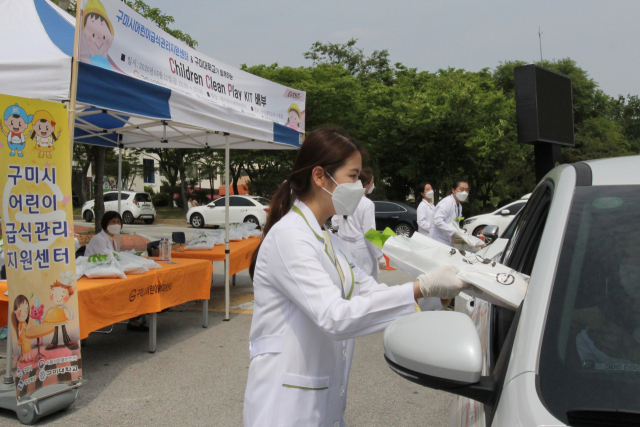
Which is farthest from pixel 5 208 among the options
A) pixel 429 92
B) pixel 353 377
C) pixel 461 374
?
pixel 429 92

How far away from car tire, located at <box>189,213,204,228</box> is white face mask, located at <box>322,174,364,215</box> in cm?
2270

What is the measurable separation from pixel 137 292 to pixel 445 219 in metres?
4.43

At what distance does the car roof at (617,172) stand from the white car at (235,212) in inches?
798

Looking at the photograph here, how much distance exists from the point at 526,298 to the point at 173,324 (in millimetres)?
5688

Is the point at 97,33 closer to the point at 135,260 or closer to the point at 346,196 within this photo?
the point at 135,260

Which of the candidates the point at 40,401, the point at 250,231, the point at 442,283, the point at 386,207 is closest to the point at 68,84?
the point at 40,401

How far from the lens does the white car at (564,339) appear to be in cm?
110

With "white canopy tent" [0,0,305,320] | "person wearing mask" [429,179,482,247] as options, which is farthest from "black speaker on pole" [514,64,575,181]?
"white canopy tent" [0,0,305,320]

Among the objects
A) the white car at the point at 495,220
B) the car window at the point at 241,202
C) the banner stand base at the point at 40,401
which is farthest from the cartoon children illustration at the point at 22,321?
the car window at the point at 241,202

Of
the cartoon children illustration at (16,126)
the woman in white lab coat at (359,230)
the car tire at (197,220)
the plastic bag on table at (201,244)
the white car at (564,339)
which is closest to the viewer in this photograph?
the white car at (564,339)

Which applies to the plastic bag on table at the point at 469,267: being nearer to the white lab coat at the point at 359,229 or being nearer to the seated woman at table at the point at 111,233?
the white lab coat at the point at 359,229

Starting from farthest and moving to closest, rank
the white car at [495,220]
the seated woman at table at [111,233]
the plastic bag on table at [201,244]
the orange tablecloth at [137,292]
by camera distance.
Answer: the white car at [495,220] → the plastic bag on table at [201,244] → the seated woman at table at [111,233] → the orange tablecloth at [137,292]

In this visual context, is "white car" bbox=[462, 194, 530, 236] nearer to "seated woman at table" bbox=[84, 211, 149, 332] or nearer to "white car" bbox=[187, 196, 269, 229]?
"white car" bbox=[187, 196, 269, 229]

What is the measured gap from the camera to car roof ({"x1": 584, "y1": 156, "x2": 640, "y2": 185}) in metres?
1.56
